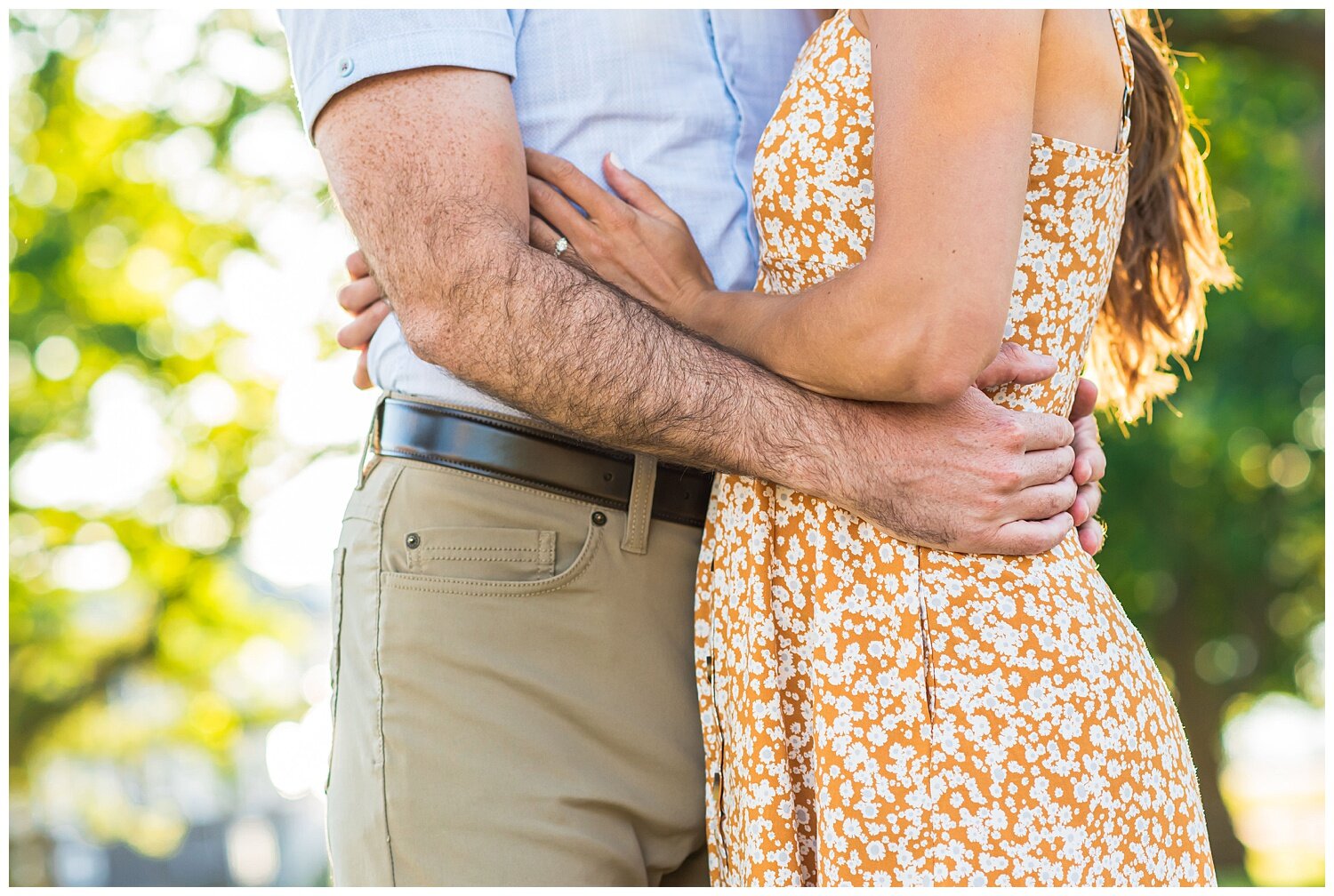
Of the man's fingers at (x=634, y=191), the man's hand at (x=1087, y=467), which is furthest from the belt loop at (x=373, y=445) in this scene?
the man's hand at (x=1087, y=467)

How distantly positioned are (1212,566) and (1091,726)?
26.3 feet

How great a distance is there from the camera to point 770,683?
5.51ft

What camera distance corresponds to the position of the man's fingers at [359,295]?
6.77 ft

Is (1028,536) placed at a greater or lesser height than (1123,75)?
lesser

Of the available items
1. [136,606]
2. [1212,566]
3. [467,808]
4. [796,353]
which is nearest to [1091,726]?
[796,353]

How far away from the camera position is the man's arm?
5.39ft

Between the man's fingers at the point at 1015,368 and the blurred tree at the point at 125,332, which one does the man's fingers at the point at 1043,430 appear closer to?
the man's fingers at the point at 1015,368

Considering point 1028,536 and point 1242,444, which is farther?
point 1242,444

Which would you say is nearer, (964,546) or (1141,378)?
(964,546)

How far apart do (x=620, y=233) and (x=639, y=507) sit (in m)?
0.40

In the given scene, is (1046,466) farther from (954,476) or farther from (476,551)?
(476,551)

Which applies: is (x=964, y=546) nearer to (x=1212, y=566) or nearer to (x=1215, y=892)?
(x=1215, y=892)

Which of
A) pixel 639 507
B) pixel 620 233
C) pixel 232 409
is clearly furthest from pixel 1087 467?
pixel 232 409

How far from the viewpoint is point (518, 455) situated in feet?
5.93
